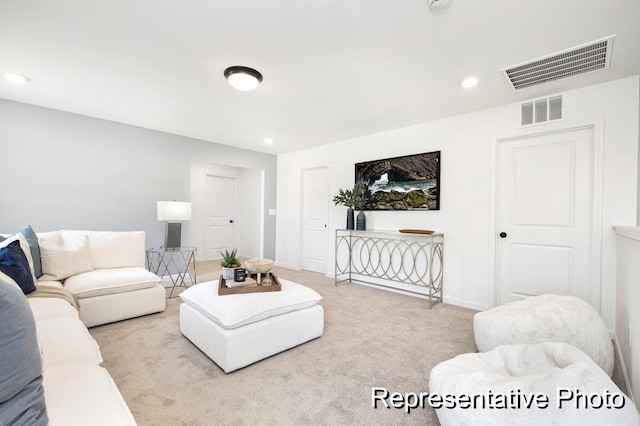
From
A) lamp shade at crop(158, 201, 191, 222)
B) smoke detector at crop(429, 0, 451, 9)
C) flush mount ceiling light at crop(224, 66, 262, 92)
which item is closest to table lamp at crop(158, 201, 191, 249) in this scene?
lamp shade at crop(158, 201, 191, 222)

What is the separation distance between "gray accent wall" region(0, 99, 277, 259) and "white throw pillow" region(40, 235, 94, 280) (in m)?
0.87

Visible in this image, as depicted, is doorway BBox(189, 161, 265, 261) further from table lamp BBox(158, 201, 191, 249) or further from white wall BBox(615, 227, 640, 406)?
white wall BBox(615, 227, 640, 406)

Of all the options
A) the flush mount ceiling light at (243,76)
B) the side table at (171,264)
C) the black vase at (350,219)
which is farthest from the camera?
the black vase at (350,219)

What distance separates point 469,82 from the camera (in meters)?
2.53

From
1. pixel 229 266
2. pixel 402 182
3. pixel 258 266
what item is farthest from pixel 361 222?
pixel 229 266

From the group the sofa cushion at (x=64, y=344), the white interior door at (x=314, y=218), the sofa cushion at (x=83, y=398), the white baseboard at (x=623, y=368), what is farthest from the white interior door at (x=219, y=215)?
the white baseboard at (x=623, y=368)

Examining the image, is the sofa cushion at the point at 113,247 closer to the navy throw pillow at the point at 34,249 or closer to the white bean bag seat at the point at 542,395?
the navy throw pillow at the point at 34,249

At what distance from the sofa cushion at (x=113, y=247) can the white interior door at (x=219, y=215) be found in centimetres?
287

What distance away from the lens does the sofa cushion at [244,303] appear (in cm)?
193

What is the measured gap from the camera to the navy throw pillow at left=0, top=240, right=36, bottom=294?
2.00 m

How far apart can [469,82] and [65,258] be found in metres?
4.21

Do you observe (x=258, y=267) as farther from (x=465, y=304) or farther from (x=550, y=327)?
(x=465, y=304)

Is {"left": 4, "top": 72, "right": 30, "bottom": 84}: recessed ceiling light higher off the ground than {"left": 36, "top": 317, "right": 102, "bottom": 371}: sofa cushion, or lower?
higher

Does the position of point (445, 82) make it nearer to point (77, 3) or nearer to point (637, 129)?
point (637, 129)
